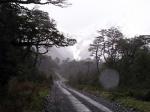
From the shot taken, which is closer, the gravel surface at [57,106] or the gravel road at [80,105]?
the gravel surface at [57,106]

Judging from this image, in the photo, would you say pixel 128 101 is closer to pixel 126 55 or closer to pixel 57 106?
pixel 57 106

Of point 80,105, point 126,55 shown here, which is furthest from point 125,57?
point 80,105

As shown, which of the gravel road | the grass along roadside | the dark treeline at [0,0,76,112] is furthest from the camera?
the grass along roadside

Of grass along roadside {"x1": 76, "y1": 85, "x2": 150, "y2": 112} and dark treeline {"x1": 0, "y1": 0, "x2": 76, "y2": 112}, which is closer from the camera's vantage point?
dark treeline {"x1": 0, "y1": 0, "x2": 76, "y2": 112}

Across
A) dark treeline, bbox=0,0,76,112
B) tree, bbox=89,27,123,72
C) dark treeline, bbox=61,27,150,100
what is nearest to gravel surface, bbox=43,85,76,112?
dark treeline, bbox=0,0,76,112

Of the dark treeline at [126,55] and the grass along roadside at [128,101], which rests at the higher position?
the dark treeline at [126,55]

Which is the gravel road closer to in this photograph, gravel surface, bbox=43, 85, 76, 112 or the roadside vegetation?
gravel surface, bbox=43, 85, 76, 112

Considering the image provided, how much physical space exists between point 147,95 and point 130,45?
33.5 metres

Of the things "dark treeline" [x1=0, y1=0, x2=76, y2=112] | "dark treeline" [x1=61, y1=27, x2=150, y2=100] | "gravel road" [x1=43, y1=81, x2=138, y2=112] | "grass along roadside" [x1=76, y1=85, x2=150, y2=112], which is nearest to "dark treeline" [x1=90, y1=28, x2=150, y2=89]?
"dark treeline" [x1=61, y1=27, x2=150, y2=100]

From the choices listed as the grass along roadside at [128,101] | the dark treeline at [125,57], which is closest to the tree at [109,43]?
the dark treeline at [125,57]

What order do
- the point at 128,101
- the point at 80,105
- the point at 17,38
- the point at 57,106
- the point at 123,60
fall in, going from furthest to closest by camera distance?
the point at 123,60 → the point at 128,101 → the point at 80,105 → the point at 57,106 → the point at 17,38

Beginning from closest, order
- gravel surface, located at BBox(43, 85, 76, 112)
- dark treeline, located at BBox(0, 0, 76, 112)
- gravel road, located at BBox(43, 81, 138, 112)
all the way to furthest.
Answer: dark treeline, located at BBox(0, 0, 76, 112), gravel surface, located at BBox(43, 85, 76, 112), gravel road, located at BBox(43, 81, 138, 112)

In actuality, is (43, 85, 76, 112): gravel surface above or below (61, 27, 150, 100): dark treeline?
below

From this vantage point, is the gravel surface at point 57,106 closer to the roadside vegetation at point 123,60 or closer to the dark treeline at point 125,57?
the roadside vegetation at point 123,60
